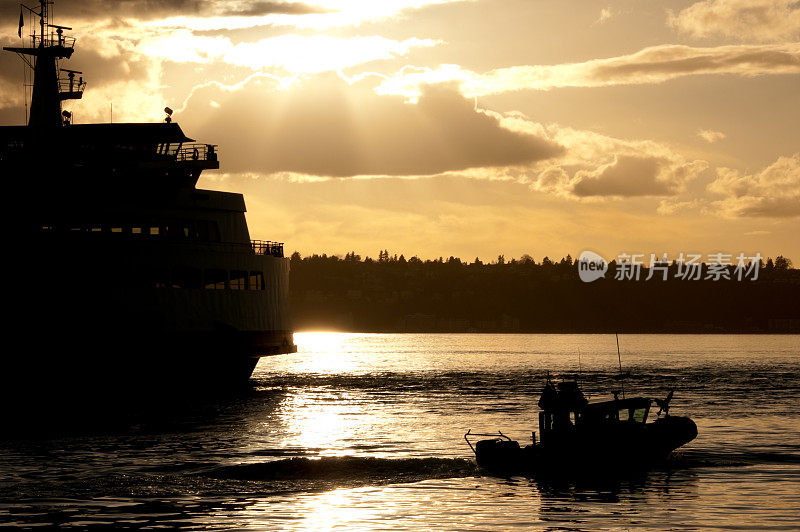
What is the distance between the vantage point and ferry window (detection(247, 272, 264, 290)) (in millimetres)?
72500

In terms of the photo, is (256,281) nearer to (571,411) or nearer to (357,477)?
(357,477)

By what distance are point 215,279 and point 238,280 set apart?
2047 mm

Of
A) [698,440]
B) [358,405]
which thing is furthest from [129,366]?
[698,440]

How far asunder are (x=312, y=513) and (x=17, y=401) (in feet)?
114

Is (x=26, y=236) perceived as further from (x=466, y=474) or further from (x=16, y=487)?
(x=466, y=474)

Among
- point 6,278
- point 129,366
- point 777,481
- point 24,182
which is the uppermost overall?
point 24,182

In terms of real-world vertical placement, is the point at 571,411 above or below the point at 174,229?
below

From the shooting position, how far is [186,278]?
6738cm

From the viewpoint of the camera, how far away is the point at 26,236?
203 ft

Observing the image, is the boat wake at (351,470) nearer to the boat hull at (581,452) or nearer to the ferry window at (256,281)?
the boat hull at (581,452)

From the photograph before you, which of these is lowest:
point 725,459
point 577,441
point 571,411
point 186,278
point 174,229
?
point 725,459

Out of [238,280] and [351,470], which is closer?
[351,470]

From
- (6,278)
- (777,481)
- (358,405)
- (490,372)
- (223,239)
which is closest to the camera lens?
(777,481)

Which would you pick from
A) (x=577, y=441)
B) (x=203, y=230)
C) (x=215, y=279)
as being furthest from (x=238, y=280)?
(x=577, y=441)
